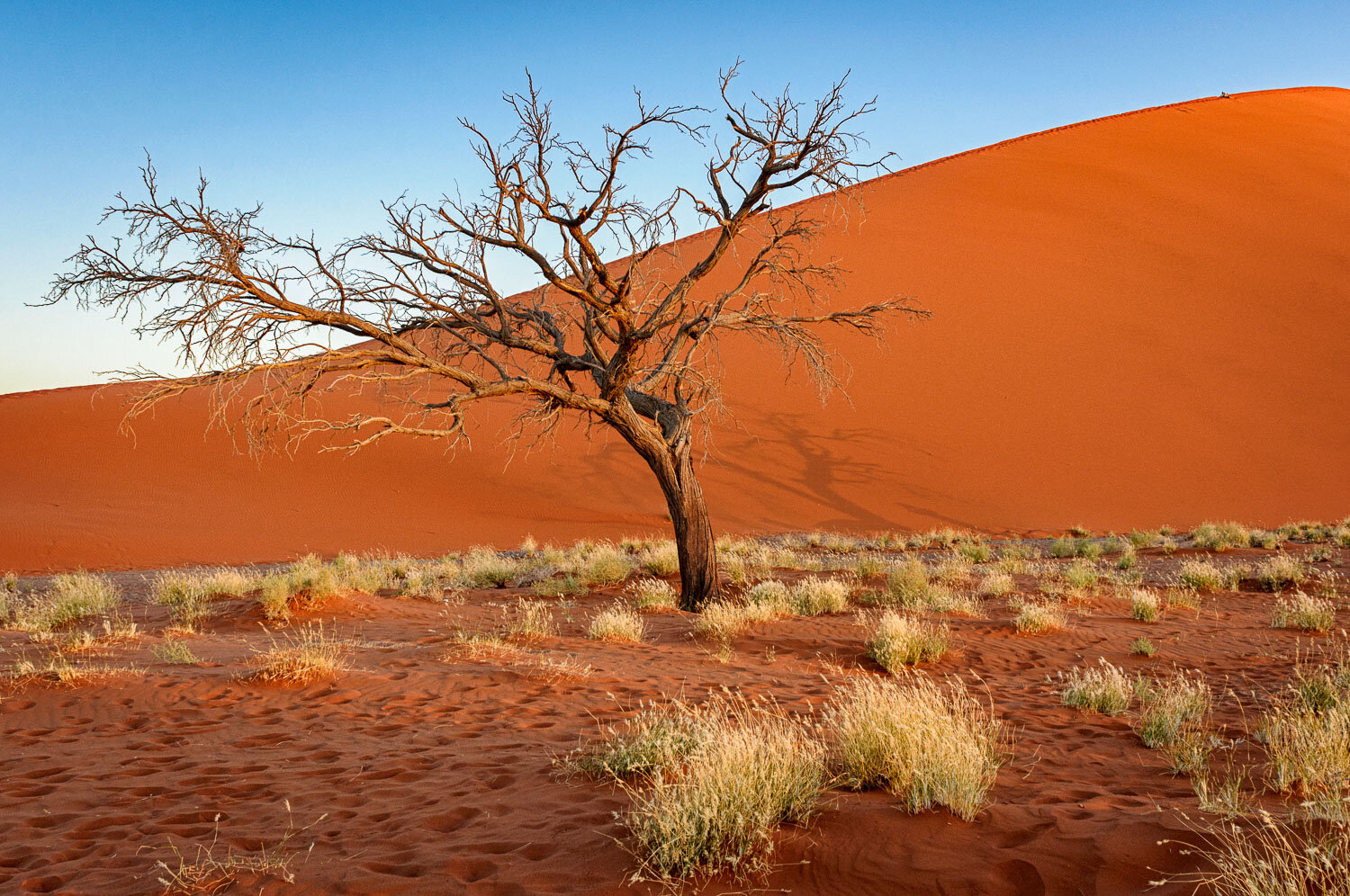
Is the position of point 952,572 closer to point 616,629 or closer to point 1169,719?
point 616,629

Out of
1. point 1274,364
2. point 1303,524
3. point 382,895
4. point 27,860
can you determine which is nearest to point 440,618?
point 27,860

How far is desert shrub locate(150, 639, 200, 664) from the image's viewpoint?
313 inches

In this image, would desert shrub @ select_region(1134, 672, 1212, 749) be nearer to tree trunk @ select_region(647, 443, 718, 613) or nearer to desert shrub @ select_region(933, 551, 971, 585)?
tree trunk @ select_region(647, 443, 718, 613)

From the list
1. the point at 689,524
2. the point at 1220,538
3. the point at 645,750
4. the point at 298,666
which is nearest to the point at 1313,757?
the point at 645,750

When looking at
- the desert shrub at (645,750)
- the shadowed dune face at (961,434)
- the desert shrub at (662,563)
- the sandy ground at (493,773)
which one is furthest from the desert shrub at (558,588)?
the shadowed dune face at (961,434)

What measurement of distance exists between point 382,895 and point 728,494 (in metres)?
26.2

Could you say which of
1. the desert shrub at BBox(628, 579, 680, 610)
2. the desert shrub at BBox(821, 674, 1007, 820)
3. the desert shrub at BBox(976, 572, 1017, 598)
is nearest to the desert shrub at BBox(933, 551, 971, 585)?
the desert shrub at BBox(976, 572, 1017, 598)

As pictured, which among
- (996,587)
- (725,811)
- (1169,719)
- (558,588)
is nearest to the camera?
(725,811)

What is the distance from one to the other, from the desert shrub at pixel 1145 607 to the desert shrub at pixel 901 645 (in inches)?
156

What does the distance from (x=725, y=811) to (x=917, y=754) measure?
3.04 feet

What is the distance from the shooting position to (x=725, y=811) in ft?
10.9

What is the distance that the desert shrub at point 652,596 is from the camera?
12.5 m

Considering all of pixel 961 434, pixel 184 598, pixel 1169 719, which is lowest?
pixel 1169 719

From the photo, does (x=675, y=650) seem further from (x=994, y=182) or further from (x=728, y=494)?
(x=994, y=182)
